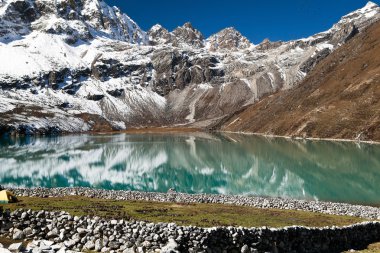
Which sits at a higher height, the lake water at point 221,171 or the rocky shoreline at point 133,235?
the rocky shoreline at point 133,235

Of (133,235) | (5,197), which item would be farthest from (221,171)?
(133,235)

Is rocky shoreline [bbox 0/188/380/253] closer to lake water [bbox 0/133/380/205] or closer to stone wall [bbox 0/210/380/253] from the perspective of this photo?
stone wall [bbox 0/210/380/253]

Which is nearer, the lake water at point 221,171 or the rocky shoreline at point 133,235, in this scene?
the rocky shoreline at point 133,235

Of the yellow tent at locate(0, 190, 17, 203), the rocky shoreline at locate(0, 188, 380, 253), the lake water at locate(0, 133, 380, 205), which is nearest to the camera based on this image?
the rocky shoreline at locate(0, 188, 380, 253)

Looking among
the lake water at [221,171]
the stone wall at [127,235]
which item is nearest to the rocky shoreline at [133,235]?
the stone wall at [127,235]

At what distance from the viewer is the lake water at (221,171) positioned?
8188 cm

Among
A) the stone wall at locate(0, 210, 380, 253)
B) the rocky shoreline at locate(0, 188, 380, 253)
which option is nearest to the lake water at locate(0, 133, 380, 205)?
the rocky shoreline at locate(0, 188, 380, 253)

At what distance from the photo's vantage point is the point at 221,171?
106 metres

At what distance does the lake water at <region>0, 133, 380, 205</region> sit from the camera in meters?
81.9

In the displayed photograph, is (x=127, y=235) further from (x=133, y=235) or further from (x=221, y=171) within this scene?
(x=221, y=171)

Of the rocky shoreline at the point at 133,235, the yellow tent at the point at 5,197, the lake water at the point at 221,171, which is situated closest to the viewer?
the rocky shoreline at the point at 133,235

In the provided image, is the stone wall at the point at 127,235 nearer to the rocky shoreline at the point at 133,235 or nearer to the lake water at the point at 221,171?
the rocky shoreline at the point at 133,235

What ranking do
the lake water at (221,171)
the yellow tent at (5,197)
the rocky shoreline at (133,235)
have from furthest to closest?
the lake water at (221,171), the yellow tent at (5,197), the rocky shoreline at (133,235)

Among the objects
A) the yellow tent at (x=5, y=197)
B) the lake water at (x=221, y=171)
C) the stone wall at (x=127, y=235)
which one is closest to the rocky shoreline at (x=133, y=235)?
the stone wall at (x=127, y=235)
